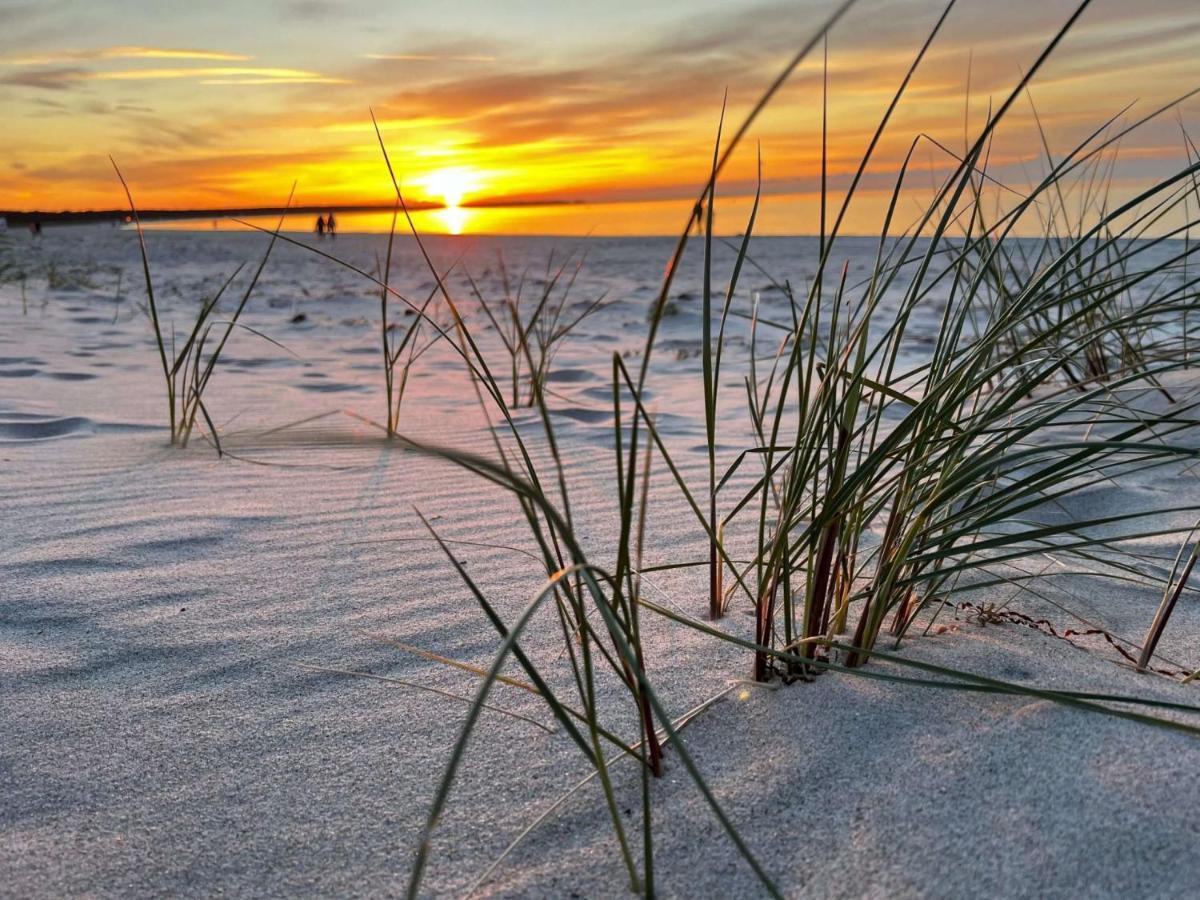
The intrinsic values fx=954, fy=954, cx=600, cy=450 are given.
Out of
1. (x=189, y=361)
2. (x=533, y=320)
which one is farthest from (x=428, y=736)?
(x=189, y=361)

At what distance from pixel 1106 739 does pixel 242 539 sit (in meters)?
1.47

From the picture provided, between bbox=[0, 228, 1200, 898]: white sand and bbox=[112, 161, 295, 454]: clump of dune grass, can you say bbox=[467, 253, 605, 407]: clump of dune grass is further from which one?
bbox=[0, 228, 1200, 898]: white sand

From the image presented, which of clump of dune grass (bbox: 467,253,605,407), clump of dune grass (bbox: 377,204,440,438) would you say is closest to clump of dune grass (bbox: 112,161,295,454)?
clump of dune grass (bbox: 377,204,440,438)

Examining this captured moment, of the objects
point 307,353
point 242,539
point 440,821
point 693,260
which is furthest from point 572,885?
point 693,260

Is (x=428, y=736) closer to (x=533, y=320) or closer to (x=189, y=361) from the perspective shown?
(x=533, y=320)

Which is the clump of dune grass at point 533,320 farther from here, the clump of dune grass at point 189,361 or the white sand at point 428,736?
the white sand at point 428,736

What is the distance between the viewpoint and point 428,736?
3.69 feet

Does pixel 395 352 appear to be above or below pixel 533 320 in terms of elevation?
below

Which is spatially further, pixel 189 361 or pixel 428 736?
pixel 189 361

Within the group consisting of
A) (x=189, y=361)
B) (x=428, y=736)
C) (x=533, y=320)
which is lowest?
(x=428, y=736)

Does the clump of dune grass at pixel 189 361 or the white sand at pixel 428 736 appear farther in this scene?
the clump of dune grass at pixel 189 361

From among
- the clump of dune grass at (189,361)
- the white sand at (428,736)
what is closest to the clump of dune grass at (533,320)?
the clump of dune grass at (189,361)

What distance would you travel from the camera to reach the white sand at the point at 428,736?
87 cm

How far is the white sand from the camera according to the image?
0.87 m
